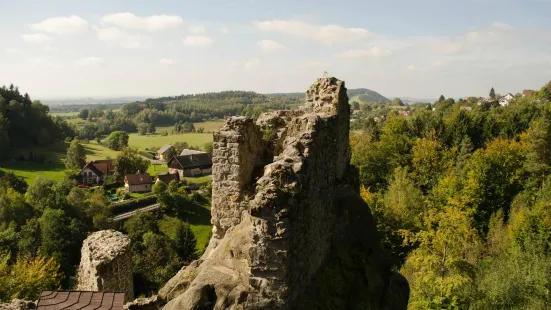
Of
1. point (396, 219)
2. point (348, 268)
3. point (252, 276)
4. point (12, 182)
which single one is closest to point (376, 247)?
point (348, 268)

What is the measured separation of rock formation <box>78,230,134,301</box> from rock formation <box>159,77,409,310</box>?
592cm

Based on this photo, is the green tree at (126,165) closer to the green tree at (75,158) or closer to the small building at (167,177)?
the green tree at (75,158)

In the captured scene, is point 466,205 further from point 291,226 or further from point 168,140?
point 168,140

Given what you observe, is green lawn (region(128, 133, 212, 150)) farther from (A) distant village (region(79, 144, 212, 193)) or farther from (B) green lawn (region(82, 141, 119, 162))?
(A) distant village (region(79, 144, 212, 193))

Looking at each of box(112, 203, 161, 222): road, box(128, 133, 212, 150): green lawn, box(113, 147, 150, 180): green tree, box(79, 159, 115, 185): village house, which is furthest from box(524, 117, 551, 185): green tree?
box(128, 133, 212, 150): green lawn

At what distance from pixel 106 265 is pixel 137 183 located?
172ft

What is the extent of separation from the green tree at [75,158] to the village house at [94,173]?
8.31 feet

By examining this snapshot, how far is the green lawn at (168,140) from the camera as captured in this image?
354 feet

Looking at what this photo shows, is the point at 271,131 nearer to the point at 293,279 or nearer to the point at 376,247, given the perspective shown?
the point at 376,247

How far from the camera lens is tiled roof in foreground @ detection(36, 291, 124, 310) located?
28.6ft

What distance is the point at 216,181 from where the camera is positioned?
35.1 ft

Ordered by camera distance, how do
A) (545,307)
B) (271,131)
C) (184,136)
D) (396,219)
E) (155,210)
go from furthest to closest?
1. (184,136)
2. (155,210)
3. (396,219)
4. (545,307)
5. (271,131)

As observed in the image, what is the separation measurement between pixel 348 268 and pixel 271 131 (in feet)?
16.8

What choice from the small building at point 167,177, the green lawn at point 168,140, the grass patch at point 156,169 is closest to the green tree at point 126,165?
the grass patch at point 156,169
